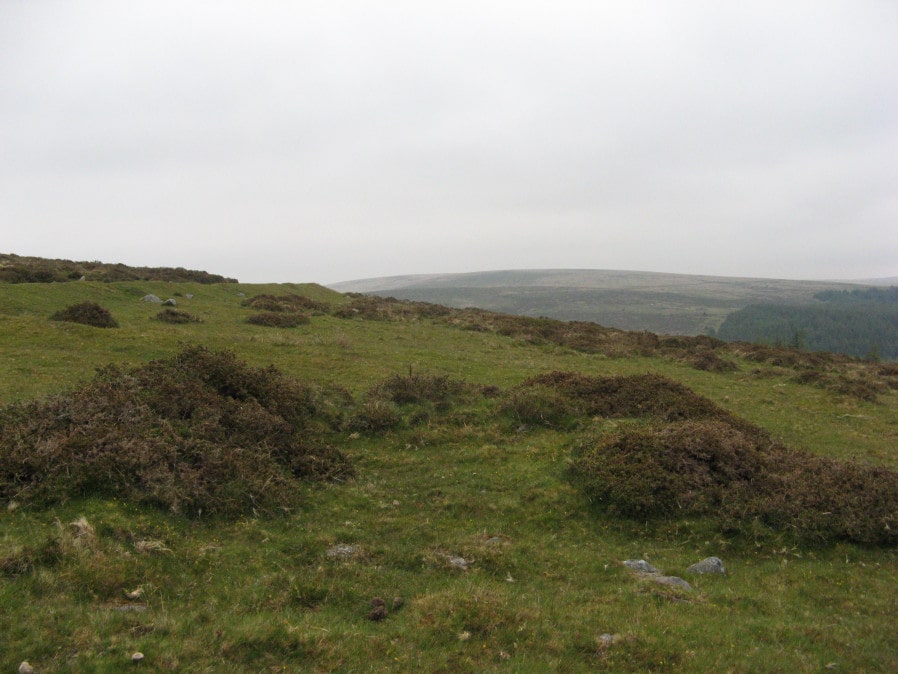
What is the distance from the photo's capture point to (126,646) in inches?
209

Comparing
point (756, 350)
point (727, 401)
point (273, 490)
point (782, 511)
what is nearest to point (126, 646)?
point (273, 490)

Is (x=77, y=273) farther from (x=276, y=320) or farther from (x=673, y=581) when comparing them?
(x=673, y=581)

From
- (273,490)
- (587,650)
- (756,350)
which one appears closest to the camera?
(587,650)

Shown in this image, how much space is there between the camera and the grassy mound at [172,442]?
8.84 m

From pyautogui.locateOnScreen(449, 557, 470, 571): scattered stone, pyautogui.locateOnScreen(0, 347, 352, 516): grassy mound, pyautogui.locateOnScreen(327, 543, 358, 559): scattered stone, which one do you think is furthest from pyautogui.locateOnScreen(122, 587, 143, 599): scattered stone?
pyautogui.locateOnScreen(449, 557, 470, 571): scattered stone

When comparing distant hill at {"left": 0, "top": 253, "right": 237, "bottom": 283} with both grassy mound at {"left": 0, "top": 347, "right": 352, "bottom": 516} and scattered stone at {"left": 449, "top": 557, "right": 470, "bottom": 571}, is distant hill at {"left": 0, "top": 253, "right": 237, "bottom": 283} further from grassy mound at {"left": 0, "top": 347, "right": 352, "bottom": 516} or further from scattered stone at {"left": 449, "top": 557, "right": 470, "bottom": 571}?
scattered stone at {"left": 449, "top": 557, "right": 470, "bottom": 571}

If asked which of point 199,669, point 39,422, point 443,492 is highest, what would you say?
point 39,422

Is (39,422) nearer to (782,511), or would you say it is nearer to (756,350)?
(782,511)

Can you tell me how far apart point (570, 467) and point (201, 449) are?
8.94m

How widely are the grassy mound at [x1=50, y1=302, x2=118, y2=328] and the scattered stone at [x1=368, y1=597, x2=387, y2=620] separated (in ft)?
76.7

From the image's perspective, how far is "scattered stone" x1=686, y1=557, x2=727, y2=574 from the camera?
928 cm

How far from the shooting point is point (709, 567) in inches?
367

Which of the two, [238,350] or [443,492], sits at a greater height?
[238,350]

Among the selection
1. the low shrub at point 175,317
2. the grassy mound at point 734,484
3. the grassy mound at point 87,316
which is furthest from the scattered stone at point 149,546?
the low shrub at point 175,317
